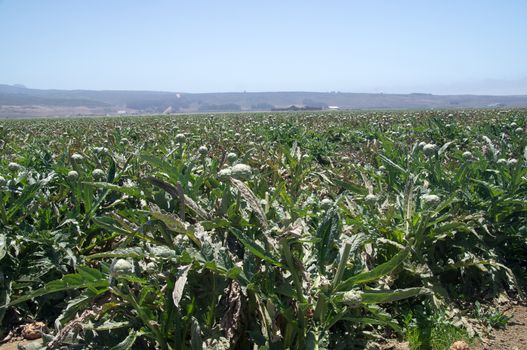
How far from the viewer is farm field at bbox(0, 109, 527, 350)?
2.18m

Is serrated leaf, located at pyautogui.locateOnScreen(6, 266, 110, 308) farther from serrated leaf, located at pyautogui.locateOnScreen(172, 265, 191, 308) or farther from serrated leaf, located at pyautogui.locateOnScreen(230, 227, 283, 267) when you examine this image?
serrated leaf, located at pyautogui.locateOnScreen(230, 227, 283, 267)

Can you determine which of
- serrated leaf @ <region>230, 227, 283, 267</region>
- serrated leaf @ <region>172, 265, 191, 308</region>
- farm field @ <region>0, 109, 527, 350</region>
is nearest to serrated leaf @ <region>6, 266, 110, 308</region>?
farm field @ <region>0, 109, 527, 350</region>

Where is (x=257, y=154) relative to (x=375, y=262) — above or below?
above

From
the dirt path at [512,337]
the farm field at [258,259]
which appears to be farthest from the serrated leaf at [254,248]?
the dirt path at [512,337]

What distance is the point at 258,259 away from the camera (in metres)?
2.44

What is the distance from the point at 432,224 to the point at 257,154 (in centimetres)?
281

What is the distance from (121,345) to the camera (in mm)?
2098

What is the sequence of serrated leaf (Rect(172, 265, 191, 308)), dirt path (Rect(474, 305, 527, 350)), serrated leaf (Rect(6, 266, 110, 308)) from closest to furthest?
serrated leaf (Rect(172, 265, 191, 308)) → serrated leaf (Rect(6, 266, 110, 308)) → dirt path (Rect(474, 305, 527, 350))

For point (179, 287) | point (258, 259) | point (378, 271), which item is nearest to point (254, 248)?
point (258, 259)

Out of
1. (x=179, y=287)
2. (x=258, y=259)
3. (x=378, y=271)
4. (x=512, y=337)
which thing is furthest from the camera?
(x=512, y=337)

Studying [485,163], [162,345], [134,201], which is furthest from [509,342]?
[134,201]

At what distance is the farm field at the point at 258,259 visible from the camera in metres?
2.18

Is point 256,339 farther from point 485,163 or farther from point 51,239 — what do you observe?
point 485,163

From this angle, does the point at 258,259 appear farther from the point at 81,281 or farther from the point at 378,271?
the point at 81,281
